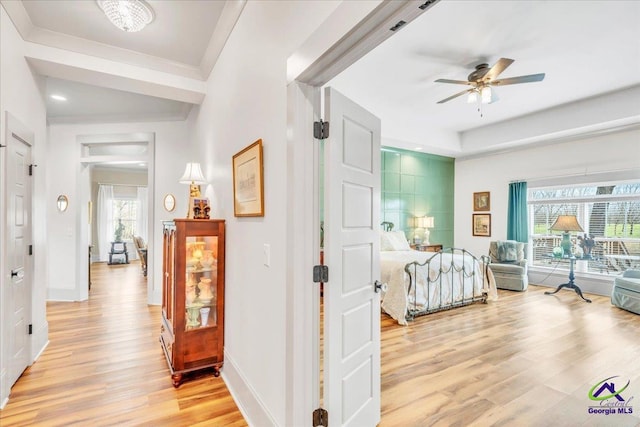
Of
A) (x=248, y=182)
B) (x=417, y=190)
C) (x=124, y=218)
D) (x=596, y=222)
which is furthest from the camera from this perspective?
(x=124, y=218)

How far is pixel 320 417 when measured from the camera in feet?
5.40

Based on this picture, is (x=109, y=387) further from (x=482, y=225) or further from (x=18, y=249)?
(x=482, y=225)

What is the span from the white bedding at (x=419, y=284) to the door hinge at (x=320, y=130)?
2.96 m

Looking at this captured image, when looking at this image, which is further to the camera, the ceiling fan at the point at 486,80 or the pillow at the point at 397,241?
the pillow at the point at 397,241

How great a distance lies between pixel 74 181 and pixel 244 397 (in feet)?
16.5

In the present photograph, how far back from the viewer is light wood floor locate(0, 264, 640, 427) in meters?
2.20

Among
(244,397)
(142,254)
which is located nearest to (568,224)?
(244,397)

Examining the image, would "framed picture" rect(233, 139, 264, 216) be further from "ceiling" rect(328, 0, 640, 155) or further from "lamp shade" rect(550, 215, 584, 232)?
"lamp shade" rect(550, 215, 584, 232)

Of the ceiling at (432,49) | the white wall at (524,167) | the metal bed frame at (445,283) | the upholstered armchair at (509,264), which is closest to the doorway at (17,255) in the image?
the ceiling at (432,49)

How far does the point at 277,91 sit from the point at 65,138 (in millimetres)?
5328

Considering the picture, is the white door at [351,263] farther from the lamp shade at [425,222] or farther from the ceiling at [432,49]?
the lamp shade at [425,222]

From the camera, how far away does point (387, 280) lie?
14.3 ft

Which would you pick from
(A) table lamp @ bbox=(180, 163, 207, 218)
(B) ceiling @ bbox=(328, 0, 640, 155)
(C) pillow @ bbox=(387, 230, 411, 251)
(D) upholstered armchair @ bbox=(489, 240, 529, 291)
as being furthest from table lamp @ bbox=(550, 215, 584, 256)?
(A) table lamp @ bbox=(180, 163, 207, 218)

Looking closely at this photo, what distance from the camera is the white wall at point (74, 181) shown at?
5035mm
